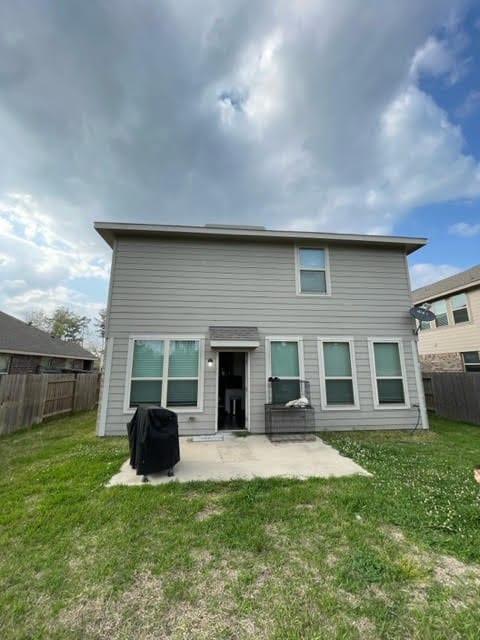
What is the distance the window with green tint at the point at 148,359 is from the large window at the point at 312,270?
3.99 m

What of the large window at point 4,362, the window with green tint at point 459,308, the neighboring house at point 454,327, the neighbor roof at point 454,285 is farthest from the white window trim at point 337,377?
the large window at point 4,362

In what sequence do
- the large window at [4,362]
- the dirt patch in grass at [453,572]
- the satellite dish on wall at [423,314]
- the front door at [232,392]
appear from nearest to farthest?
the dirt patch in grass at [453,572]
the satellite dish on wall at [423,314]
the front door at [232,392]
the large window at [4,362]

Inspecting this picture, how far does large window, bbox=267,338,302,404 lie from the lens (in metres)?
Answer: 6.39

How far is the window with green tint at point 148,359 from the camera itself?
6281 mm

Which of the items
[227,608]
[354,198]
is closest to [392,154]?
[354,198]

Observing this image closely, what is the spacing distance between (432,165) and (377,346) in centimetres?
793

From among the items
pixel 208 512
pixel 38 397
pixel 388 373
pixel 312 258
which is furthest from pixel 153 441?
pixel 38 397

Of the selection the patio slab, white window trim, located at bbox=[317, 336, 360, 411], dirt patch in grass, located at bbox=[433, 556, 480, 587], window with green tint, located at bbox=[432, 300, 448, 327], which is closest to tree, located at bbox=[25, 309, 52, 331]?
the patio slab

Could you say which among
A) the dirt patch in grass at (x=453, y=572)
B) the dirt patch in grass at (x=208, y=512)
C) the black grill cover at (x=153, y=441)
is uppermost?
the black grill cover at (x=153, y=441)

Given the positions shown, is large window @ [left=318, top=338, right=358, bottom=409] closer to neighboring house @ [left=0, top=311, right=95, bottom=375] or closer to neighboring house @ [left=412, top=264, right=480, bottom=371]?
neighboring house @ [left=412, top=264, right=480, bottom=371]

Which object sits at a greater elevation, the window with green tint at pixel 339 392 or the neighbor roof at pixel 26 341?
the neighbor roof at pixel 26 341

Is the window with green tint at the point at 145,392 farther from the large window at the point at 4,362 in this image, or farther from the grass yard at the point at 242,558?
the large window at the point at 4,362

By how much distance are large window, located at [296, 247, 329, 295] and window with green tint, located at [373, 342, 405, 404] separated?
216 cm

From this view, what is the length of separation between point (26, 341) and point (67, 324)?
59.9 ft
